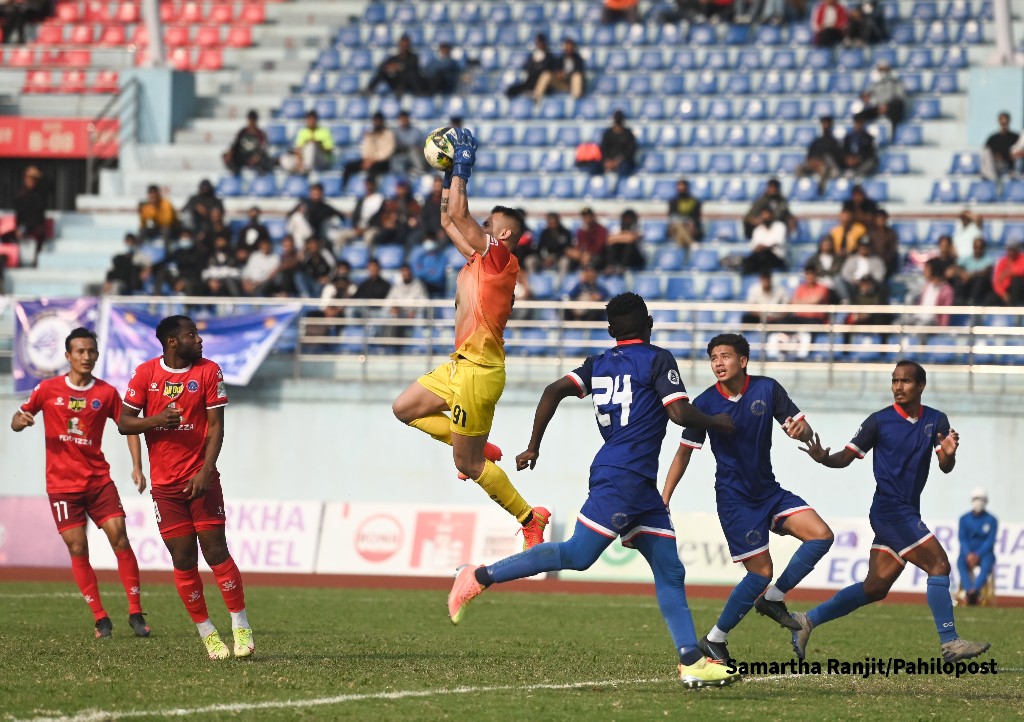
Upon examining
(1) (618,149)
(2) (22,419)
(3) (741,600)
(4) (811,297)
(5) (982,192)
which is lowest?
(3) (741,600)

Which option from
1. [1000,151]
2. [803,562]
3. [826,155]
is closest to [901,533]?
[803,562]

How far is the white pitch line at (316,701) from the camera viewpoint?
8117mm

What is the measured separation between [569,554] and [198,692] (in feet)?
6.93

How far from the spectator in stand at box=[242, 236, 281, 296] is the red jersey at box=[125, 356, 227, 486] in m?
14.1

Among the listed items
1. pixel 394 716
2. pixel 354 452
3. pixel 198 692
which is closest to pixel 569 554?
pixel 394 716

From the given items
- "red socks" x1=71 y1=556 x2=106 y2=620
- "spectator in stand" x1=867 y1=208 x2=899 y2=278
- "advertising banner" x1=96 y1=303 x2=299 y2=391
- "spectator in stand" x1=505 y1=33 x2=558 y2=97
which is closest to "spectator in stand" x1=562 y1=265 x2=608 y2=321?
"spectator in stand" x1=867 y1=208 x2=899 y2=278

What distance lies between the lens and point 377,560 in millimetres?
21719

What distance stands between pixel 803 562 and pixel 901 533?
74 cm

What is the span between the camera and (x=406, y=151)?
92.4 feet

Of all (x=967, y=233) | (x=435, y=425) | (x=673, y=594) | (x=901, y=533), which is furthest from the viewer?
(x=967, y=233)

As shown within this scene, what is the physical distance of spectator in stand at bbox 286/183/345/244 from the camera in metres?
26.1

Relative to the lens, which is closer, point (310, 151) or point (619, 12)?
Result: point (310, 151)

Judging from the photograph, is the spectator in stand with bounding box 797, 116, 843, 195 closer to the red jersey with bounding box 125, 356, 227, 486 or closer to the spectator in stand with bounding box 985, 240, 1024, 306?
the spectator in stand with bounding box 985, 240, 1024, 306

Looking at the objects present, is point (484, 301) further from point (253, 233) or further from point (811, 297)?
point (253, 233)
